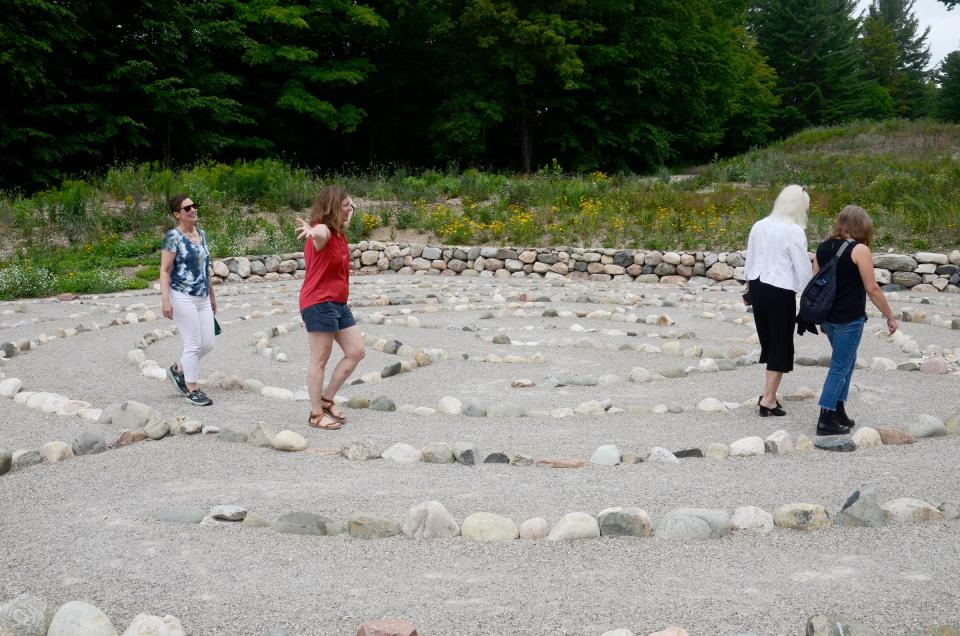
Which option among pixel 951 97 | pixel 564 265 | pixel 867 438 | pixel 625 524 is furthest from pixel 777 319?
pixel 951 97

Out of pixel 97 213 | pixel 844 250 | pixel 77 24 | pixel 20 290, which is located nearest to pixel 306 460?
pixel 844 250

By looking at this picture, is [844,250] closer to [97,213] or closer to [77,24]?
[97,213]

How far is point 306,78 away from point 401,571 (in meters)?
31.3

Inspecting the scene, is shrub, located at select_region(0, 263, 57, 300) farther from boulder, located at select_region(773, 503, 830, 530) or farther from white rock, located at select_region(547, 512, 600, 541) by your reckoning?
boulder, located at select_region(773, 503, 830, 530)

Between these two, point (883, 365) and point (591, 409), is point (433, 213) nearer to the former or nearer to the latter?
point (883, 365)

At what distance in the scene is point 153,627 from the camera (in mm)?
2443

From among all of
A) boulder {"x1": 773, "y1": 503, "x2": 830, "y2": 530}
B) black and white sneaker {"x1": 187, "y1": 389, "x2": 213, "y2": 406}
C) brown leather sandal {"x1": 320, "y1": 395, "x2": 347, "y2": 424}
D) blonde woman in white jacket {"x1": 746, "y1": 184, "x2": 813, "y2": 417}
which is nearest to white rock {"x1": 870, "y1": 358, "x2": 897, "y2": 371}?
blonde woman in white jacket {"x1": 746, "y1": 184, "x2": 813, "y2": 417}

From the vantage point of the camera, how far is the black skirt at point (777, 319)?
5387mm

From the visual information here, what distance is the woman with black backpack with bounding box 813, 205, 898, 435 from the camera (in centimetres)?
503

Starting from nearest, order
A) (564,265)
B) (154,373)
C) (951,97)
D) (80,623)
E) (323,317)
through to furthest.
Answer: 1. (80,623)
2. (323,317)
3. (154,373)
4. (564,265)
5. (951,97)

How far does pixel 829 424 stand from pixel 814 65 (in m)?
54.6

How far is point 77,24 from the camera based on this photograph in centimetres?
2478

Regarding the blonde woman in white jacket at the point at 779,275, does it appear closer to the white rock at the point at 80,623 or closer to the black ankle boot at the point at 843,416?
the black ankle boot at the point at 843,416

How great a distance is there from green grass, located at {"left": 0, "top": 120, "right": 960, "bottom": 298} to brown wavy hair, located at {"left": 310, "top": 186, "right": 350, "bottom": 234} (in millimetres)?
9559
